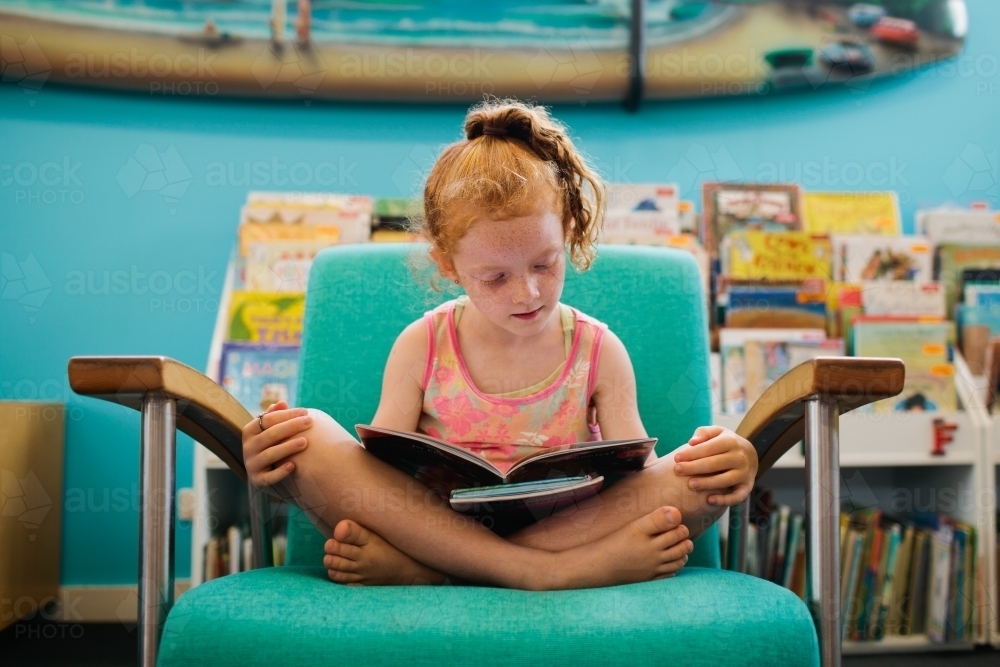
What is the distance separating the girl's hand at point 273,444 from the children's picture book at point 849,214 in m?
1.54

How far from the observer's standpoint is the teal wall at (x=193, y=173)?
6.65 ft

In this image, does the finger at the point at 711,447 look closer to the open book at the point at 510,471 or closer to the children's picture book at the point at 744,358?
the open book at the point at 510,471

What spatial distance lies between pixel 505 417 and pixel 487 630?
1.38 ft

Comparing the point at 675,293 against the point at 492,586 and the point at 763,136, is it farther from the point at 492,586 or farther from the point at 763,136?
the point at 763,136

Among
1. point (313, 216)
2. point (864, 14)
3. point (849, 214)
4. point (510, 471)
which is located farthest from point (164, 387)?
point (864, 14)

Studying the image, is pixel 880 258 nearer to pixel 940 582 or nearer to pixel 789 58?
pixel 789 58

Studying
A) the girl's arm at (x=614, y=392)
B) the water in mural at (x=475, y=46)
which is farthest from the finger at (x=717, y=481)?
the water in mural at (x=475, y=46)

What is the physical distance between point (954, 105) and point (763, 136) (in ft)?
1.68

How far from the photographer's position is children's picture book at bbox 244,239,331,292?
184 cm

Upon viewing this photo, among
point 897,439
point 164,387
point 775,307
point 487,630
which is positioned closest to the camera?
point 487,630

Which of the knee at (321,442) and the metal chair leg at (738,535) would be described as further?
the metal chair leg at (738,535)

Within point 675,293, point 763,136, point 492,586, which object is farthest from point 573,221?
point 763,136

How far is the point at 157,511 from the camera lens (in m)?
0.78

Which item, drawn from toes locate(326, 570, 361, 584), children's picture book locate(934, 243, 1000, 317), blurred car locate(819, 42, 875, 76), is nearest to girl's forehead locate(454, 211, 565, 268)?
toes locate(326, 570, 361, 584)
